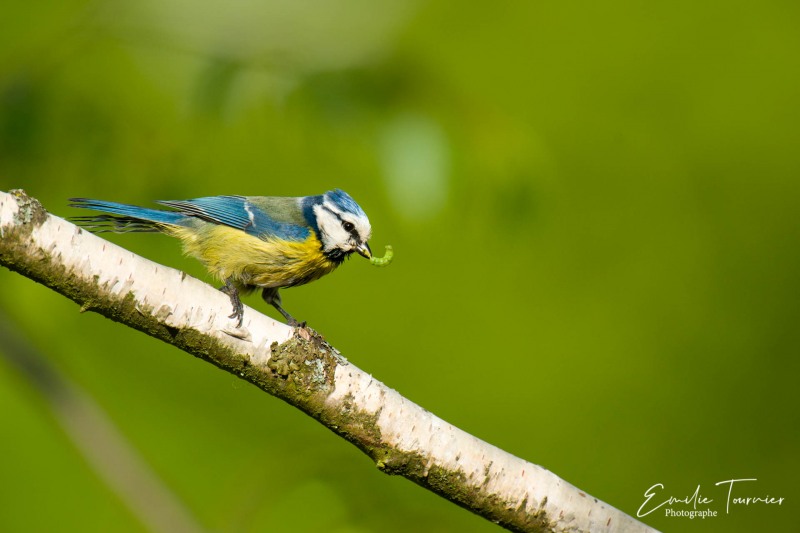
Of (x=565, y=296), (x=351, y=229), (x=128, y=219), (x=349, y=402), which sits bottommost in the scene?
(x=349, y=402)

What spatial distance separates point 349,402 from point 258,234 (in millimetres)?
1033

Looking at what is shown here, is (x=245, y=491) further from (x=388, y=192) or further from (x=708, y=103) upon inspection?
(x=708, y=103)

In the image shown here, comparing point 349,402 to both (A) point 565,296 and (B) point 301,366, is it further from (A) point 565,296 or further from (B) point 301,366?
(A) point 565,296

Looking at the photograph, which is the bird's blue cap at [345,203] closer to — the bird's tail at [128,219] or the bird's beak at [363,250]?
the bird's beak at [363,250]

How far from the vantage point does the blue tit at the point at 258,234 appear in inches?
110

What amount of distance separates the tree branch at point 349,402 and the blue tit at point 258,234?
783mm

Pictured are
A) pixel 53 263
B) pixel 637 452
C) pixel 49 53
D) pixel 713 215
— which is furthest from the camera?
pixel 713 215

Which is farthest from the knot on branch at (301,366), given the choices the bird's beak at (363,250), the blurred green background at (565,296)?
the blurred green background at (565,296)

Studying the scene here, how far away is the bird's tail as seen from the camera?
257 cm

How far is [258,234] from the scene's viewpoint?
282 cm

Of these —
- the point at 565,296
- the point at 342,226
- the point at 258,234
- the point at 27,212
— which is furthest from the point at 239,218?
the point at 565,296

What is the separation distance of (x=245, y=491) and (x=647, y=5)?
203 inches

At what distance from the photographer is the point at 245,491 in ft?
7.52

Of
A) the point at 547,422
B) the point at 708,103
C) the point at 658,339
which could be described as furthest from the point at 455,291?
the point at 708,103
